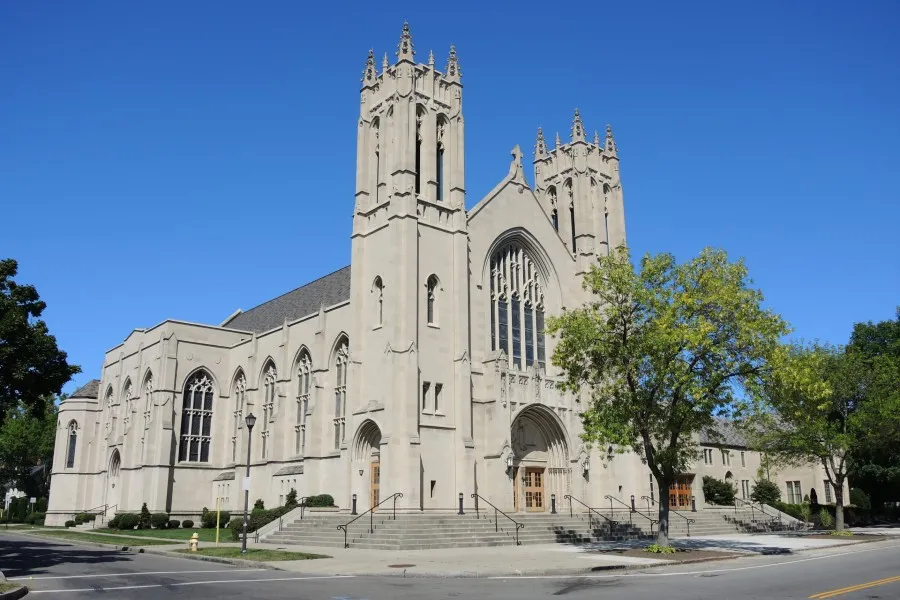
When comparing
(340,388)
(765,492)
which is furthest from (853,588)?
(765,492)

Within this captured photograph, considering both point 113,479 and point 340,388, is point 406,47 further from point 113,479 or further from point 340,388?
point 113,479

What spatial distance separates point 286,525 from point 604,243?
85.7ft

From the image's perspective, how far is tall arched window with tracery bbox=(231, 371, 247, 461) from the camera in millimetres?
48812

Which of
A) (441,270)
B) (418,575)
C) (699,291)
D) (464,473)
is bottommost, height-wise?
(418,575)

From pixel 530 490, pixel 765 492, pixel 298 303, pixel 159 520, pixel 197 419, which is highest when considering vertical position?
pixel 298 303

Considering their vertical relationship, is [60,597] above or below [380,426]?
below

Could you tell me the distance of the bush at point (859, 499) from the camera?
51.5 meters

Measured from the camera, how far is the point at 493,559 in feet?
75.0

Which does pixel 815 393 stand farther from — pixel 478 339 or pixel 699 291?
pixel 478 339

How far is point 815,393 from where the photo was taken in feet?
80.2

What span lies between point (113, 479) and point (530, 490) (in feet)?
101

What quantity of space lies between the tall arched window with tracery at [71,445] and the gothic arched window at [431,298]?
3521cm

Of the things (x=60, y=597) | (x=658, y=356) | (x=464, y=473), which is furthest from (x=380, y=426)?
(x=60, y=597)

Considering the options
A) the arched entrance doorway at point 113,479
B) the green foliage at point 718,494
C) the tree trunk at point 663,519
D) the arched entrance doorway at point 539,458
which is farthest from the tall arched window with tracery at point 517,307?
the arched entrance doorway at point 113,479
